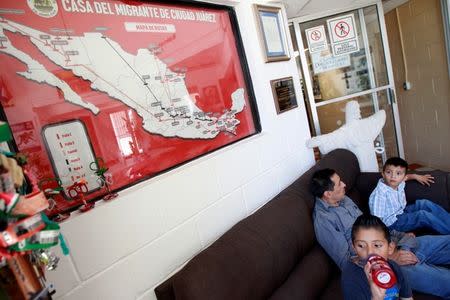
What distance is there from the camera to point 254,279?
1.23 metres

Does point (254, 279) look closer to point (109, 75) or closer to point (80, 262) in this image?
point (80, 262)

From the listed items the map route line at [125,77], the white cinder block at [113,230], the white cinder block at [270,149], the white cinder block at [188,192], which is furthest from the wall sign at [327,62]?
the white cinder block at [113,230]

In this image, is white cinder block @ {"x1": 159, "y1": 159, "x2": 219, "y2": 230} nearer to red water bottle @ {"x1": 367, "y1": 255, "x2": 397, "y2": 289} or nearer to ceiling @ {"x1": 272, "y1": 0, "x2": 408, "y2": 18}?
red water bottle @ {"x1": 367, "y1": 255, "x2": 397, "y2": 289}

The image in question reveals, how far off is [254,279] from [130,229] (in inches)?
22.8

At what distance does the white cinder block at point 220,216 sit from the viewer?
151 centimetres

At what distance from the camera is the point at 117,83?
Answer: 1259 mm

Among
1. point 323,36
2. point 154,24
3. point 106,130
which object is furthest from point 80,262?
point 323,36

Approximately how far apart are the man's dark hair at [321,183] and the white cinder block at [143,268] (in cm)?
88

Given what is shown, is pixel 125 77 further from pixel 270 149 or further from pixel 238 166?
pixel 270 149

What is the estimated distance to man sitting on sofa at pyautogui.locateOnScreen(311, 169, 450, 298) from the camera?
147 centimetres

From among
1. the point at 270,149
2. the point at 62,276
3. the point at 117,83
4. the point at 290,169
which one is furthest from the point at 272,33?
the point at 62,276

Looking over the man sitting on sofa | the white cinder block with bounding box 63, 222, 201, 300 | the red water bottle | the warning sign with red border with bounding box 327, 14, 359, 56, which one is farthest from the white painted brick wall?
the warning sign with red border with bounding box 327, 14, 359, 56

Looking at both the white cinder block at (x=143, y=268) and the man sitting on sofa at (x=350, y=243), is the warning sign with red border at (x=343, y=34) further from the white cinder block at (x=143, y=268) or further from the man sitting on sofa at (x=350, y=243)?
the white cinder block at (x=143, y=268)

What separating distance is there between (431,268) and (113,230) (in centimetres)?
164
